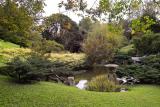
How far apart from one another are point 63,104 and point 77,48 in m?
33.0

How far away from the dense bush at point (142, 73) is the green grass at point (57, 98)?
3164 millimetres

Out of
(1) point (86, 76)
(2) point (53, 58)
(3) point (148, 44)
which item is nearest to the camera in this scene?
(1) point (86, 76)

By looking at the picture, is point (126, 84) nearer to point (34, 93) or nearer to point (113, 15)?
point (34, 93)

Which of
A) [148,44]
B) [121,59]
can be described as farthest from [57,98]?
[148,44]

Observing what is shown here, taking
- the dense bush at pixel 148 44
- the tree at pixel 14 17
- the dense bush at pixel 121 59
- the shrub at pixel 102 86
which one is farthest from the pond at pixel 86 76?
the dense bush at pixel 148 44

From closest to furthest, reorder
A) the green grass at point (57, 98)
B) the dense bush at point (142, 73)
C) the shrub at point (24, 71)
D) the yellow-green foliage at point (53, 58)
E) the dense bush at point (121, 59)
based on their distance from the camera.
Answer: the green grass at point (57, 98) < the shrub at point (24, 71) < the dense bush at point (142, 73) < the yellow-green foliage at point (53, 58) < the dense bush at point (121, 59)

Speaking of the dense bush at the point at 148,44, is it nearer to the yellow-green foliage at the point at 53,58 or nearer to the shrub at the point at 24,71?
the yellow-green foliage at the point at 53,58

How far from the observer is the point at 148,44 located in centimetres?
2697

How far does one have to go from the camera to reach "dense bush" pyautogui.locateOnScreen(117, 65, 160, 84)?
14.0 m

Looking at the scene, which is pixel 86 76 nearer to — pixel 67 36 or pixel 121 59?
pixel 121 59

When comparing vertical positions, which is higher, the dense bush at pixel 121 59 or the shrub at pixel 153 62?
the shrub at pixel 153 62

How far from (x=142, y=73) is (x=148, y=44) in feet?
42.6

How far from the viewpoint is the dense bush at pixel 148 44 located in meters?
25.6

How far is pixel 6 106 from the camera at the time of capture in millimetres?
7699
